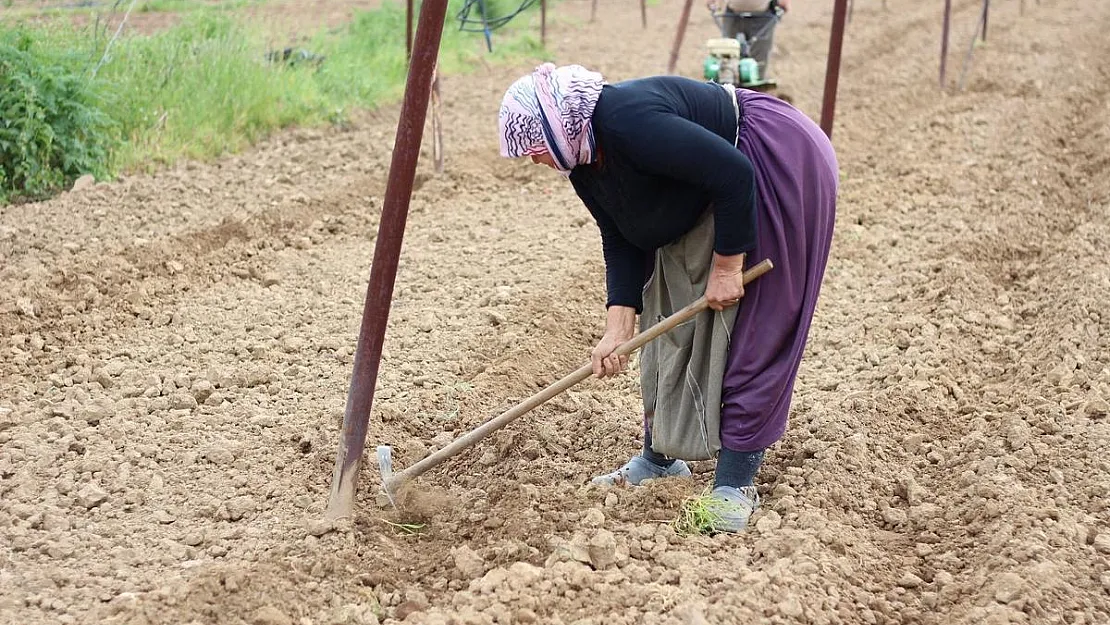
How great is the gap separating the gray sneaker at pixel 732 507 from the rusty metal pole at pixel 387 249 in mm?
992

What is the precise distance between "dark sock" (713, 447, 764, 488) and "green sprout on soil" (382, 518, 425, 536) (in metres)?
0.86

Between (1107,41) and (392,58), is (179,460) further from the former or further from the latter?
(1107,41)

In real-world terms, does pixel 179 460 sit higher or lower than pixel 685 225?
lower

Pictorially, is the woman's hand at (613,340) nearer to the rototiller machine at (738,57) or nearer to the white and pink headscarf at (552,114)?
the white and pink headscarf at (552,114)

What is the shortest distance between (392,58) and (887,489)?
6640 millimetres

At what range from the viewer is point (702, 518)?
10.0 feet

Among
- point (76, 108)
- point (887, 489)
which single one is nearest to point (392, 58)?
point (76, 108)

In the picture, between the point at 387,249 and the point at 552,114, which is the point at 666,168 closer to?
the point at 552,114

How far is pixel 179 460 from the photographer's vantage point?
138 inches

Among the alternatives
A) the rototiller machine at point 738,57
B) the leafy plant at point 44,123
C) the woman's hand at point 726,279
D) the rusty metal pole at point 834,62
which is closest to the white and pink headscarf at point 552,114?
the woman's hand at point 726,279

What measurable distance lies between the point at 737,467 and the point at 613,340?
0.49m

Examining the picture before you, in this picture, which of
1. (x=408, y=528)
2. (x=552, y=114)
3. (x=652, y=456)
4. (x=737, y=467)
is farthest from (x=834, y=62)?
(x=408, y=528)

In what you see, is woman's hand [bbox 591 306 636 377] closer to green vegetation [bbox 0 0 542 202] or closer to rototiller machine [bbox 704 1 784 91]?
green vegetation [bbox 0 0 542 202]

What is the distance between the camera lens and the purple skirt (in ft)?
9.16
